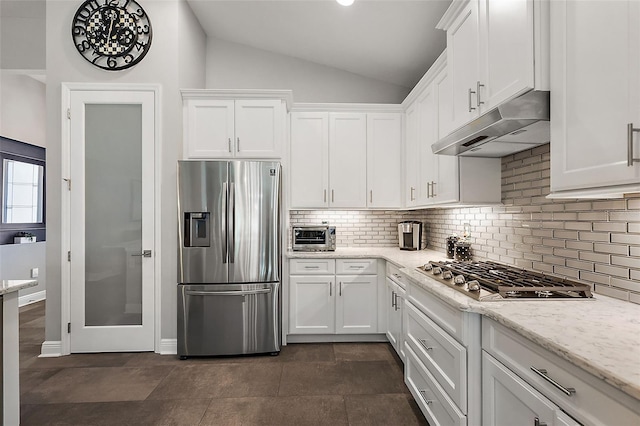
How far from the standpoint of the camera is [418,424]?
6.86ft

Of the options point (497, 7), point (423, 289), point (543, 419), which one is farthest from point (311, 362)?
point (497, 7)

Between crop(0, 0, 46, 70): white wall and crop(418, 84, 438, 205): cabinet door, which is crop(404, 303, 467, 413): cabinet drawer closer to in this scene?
crop(418, 84, 438, 205): cabinet door

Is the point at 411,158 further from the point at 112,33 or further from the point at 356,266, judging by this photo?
the point at 112,33

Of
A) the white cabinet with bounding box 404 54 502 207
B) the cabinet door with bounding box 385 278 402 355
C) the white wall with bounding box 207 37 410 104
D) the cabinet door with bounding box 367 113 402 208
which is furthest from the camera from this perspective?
the white wall with bounding box 207 37 410 104

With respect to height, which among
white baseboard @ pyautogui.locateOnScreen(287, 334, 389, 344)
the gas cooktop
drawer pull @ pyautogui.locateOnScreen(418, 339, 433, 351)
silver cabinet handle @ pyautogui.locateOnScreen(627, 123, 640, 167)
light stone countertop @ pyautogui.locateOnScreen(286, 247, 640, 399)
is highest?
silver cabinet handle @ pyautogui.locateOnScreen(627, 123, 640, 167)

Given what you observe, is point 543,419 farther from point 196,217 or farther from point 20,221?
point 20,221

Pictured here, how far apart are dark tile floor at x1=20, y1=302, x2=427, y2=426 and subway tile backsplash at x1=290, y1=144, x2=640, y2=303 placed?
4.06ft

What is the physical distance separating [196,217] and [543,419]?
2793mm

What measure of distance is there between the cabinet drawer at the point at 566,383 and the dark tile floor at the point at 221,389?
1146mm

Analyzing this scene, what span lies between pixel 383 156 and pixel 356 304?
5.25ft

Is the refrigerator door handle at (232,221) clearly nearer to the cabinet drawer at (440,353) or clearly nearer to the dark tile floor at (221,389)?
the dark tile floor at (221,389)

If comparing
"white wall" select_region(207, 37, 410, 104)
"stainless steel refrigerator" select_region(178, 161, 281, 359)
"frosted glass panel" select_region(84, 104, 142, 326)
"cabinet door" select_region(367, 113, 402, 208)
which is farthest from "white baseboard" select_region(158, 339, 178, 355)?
"white wall" select_region(207, 37, 410, 104)

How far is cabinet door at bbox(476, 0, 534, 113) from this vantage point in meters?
1.48

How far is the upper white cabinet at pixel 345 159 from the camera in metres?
3.70
